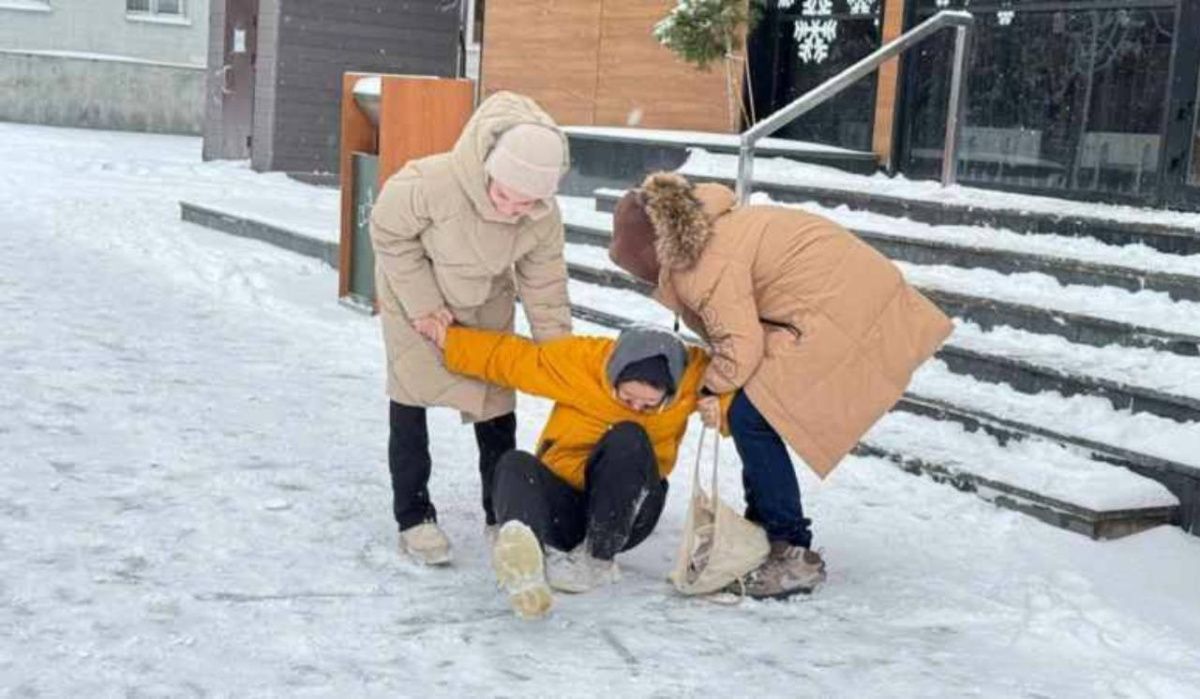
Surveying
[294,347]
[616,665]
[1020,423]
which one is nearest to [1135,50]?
[1020,423]

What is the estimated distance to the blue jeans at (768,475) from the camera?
4.15m

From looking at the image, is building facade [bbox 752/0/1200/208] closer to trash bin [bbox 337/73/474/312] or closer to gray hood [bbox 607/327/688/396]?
trash bin [bbox 337/73/474/312]

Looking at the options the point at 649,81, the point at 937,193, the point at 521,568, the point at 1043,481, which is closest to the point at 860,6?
the point at 649,81

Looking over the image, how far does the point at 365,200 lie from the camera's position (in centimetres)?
867

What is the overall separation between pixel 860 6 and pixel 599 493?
850 centimetres

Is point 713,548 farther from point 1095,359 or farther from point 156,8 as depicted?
point 156,8

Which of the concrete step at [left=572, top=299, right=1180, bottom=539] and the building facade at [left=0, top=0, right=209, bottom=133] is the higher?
the building facade at [left=0, top=0, right=209, bottom=133]

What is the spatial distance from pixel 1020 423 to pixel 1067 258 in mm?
1616

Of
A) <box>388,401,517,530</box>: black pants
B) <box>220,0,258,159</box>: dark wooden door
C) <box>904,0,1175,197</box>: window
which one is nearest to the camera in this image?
<box>388,401,517,530</box>: black pants

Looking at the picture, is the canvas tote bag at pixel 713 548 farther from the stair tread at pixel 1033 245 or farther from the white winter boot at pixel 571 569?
the stair tread at pixel 1033 245

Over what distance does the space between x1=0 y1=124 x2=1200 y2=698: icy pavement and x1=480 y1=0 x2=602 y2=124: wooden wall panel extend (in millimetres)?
7265

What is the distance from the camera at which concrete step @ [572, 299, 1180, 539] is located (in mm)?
4902

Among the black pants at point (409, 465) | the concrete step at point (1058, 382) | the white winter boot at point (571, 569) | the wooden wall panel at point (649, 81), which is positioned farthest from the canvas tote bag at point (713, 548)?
the wooden wall panel at point (649, 81)

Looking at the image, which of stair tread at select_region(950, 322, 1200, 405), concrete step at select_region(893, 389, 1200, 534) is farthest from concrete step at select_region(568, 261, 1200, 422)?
concrete step at select_region(893, 389, 1200, 534)
